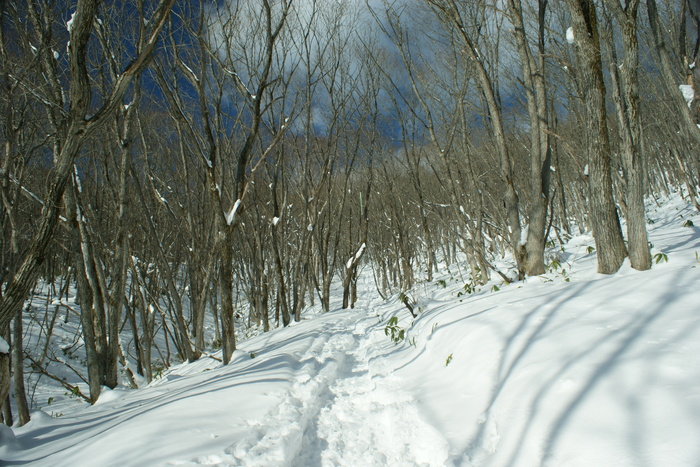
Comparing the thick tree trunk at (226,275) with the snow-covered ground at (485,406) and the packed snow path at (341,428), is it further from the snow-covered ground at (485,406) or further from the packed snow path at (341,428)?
the packed snow path at (341,428)

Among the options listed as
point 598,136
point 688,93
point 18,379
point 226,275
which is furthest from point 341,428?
point 688,93

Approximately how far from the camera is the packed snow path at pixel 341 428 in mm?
2080

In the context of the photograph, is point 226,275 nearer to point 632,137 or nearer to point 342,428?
point 342,428

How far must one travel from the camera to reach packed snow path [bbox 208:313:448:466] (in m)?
2.08

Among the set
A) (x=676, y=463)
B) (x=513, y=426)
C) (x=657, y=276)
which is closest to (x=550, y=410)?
(x=513, y=426)

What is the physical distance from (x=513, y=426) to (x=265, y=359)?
3222 millimetres

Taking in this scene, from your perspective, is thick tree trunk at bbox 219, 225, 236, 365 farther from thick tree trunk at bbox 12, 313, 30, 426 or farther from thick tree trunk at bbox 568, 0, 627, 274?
thick tree trunk at bbox 568, 0, 627, 274

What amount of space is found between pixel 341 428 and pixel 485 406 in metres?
1.04

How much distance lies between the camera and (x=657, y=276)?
2.78 meters

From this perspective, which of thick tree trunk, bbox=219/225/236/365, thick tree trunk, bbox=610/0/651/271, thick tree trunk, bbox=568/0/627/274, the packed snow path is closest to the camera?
the packed snow path

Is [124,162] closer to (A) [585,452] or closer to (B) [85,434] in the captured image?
(B) [85,434]

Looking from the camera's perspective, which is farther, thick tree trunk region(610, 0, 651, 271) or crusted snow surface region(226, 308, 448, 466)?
thick tree trunk region(610, 0, 651, 271)

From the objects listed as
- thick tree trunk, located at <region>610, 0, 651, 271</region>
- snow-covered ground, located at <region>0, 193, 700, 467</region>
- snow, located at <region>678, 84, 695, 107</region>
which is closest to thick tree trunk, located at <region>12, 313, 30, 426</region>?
snow-covered ground, located at <region>0, 193, 700, 467</region>

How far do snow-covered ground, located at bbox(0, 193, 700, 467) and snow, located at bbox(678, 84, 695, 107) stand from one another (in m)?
3.60
